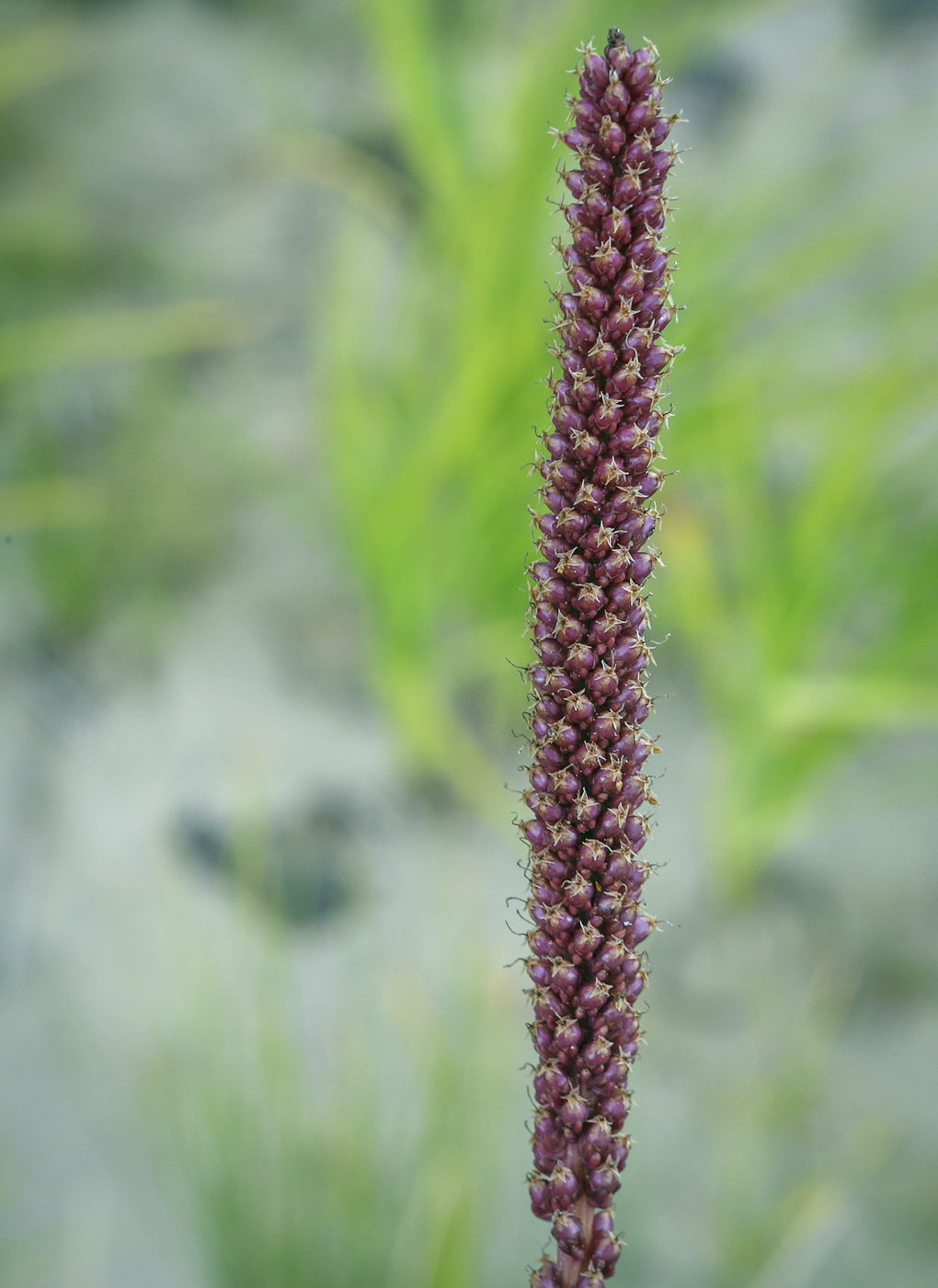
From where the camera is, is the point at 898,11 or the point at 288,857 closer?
the point at 288,857

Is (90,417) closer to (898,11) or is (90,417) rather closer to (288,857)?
(288,857)

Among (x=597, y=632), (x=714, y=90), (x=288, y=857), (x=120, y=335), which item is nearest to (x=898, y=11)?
(x=714, y=90)

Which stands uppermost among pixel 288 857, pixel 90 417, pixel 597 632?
pixel 90 417

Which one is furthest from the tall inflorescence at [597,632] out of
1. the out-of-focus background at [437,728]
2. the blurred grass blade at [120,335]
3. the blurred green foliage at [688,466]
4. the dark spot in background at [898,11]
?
the dark spot in background at [898,11]

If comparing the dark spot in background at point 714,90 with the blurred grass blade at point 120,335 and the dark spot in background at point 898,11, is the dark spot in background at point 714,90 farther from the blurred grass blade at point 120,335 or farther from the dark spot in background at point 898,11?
the blurred grass blade at point 120,335

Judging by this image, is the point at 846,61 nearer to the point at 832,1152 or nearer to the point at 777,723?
the point at 777,723

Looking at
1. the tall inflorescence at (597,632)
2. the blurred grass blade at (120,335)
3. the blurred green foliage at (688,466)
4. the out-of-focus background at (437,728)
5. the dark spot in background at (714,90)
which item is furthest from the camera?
the dark spot in background at (714,90)

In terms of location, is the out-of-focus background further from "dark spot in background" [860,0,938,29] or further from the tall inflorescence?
the tall inflorescence

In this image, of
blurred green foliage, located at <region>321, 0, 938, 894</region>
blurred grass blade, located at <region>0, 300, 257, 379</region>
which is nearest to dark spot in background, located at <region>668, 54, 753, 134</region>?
blurred green foliage, located at <region>321, 0, 938, 894</region>
